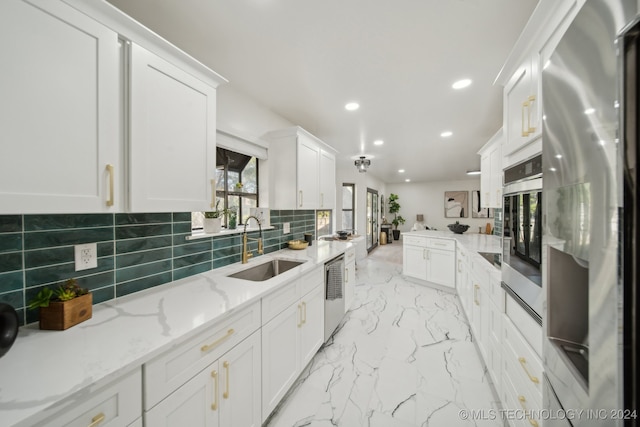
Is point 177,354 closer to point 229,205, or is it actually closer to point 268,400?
point 268,400

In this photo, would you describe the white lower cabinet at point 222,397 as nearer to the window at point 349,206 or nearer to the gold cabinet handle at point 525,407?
the gold cabinet handle at point 525,407

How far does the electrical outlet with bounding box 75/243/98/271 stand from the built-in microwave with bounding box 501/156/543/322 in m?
2.09

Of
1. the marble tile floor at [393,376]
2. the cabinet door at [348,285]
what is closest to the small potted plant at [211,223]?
the marble tile floor at [393,376]

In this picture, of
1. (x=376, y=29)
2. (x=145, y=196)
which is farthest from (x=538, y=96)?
(x=145, y=196)

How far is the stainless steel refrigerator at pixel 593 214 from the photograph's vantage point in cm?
39

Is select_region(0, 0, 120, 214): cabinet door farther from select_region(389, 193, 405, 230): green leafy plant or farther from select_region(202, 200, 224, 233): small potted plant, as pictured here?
select_region(389, 193, 405, 230): green leafy plant

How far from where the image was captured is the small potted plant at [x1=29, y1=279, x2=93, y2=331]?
36.8 inches

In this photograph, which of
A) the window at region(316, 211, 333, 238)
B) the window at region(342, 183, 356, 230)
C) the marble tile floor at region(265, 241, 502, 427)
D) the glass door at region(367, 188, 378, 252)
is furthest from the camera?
the glass door at region(367, 188, 378, 252)

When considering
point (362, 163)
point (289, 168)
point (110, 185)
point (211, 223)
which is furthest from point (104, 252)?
point (362, 163)

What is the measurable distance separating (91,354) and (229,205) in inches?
60.1

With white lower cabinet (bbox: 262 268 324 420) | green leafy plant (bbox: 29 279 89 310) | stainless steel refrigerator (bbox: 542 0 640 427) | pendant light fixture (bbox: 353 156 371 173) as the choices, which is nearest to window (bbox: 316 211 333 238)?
pendant light fixture (bbox: 353 156 371 173)

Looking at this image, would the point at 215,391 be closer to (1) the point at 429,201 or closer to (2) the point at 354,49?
(2) the point at 354,49

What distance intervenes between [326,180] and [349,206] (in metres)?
3.20

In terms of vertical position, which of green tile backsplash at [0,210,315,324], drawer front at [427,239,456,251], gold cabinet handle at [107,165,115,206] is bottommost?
drawer front at [427,239,456,251]
